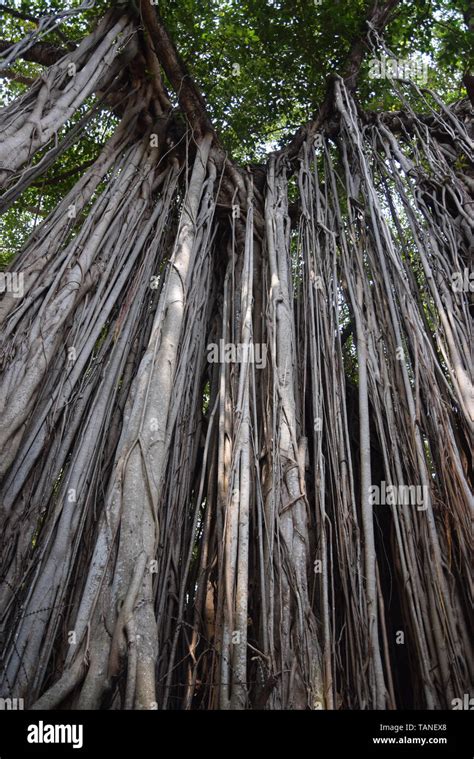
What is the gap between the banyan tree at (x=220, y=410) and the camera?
1619 millimetres

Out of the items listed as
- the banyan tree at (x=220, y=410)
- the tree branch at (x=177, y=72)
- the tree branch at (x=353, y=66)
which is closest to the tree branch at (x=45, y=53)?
the banyan tree at (x=220, y=410)

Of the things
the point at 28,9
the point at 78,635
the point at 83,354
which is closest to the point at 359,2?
the point at 28,9

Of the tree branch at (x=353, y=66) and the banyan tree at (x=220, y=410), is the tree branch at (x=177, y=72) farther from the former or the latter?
the tree branch at (x=353, y=66)

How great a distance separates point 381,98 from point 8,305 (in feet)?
10.8

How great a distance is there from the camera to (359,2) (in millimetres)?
3521

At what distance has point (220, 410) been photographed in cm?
229

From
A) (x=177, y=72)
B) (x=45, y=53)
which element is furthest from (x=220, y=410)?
(x=45, y=53)

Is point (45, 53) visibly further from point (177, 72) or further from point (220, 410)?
point (220, 410)

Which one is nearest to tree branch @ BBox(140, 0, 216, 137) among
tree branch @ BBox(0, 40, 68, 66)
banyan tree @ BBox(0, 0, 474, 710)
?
banyan tree @ BBox(0, 0, 474, 710)

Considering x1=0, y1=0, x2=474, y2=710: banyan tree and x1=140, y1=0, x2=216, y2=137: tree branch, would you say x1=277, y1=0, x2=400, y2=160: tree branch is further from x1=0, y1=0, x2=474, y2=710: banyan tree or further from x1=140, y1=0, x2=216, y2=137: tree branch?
x1=140, y1=0, x2=216, y2=137: tree branch

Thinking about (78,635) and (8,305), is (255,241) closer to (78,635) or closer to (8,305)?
(8,305)

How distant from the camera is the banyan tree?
5.31 ft

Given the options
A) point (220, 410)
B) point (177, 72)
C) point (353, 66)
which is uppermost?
point (353, 66)

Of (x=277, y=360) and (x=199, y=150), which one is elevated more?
(x=199, y=150)
